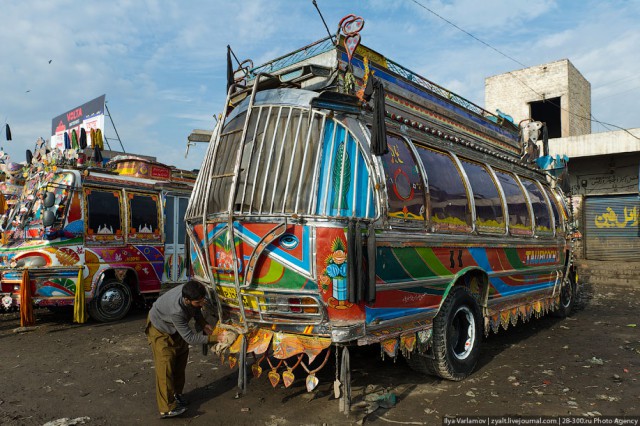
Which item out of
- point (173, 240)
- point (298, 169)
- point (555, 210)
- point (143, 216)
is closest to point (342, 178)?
point (298, 169)

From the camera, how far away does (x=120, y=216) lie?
30.1 ft

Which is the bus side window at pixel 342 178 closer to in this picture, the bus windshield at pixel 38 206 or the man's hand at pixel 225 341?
the man's hand at pixel 225 341

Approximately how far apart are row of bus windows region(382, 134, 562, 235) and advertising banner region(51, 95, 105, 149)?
21870mm

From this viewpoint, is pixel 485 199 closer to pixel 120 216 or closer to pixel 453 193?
pixel 453 193

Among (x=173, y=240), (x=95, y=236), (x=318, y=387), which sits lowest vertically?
(x=318, y=387)

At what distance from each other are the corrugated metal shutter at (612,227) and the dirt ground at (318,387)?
11.0 meters

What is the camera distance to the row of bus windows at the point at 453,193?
14.8ft

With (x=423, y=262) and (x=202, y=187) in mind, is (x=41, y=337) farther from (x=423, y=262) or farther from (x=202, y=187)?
(x=423, y=262)

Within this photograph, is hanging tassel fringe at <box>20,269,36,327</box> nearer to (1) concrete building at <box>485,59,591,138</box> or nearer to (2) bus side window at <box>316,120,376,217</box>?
(2) bus side window at <box>316,120,376,217</box>

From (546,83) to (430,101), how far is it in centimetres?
1629

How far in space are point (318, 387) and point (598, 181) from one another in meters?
17.8

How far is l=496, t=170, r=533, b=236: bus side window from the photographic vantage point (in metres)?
6.69

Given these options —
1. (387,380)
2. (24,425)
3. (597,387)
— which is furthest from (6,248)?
(597,387)

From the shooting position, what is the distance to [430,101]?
7.05m
